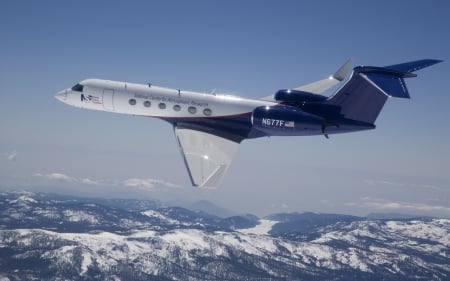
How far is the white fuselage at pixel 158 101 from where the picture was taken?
35156 millimetres

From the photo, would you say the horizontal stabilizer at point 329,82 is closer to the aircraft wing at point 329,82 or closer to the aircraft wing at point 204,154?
the aircraft wing at point 329,82

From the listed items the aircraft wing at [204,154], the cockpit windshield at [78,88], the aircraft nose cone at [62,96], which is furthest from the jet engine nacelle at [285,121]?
the aircraft nose cone at [62,96]

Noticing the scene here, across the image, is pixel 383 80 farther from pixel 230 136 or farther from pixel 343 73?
pixel 230 136

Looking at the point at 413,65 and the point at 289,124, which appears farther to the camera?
the point at 289,124

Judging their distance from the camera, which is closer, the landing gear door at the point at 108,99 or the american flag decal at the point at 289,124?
the american flag decal at the point at 289,124

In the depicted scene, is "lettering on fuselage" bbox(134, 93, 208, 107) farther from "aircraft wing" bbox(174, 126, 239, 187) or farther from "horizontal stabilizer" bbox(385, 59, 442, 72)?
"horizontal stabilizer" bbox(385, 59, 442, 72)

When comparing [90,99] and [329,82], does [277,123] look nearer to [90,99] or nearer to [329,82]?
[329,82]

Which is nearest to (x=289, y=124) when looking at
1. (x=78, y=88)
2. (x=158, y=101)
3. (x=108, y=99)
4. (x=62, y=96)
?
(x=158, y=101)

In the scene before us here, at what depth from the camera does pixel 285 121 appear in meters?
33.1

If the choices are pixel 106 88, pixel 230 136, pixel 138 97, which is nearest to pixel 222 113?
pixel 230 136

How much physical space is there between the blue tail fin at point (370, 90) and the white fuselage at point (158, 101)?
710cm

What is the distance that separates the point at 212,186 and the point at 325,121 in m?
13.0

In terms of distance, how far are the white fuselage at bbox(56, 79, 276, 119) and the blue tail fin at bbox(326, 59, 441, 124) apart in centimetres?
710

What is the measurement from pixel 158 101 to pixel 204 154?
8.12 meters
